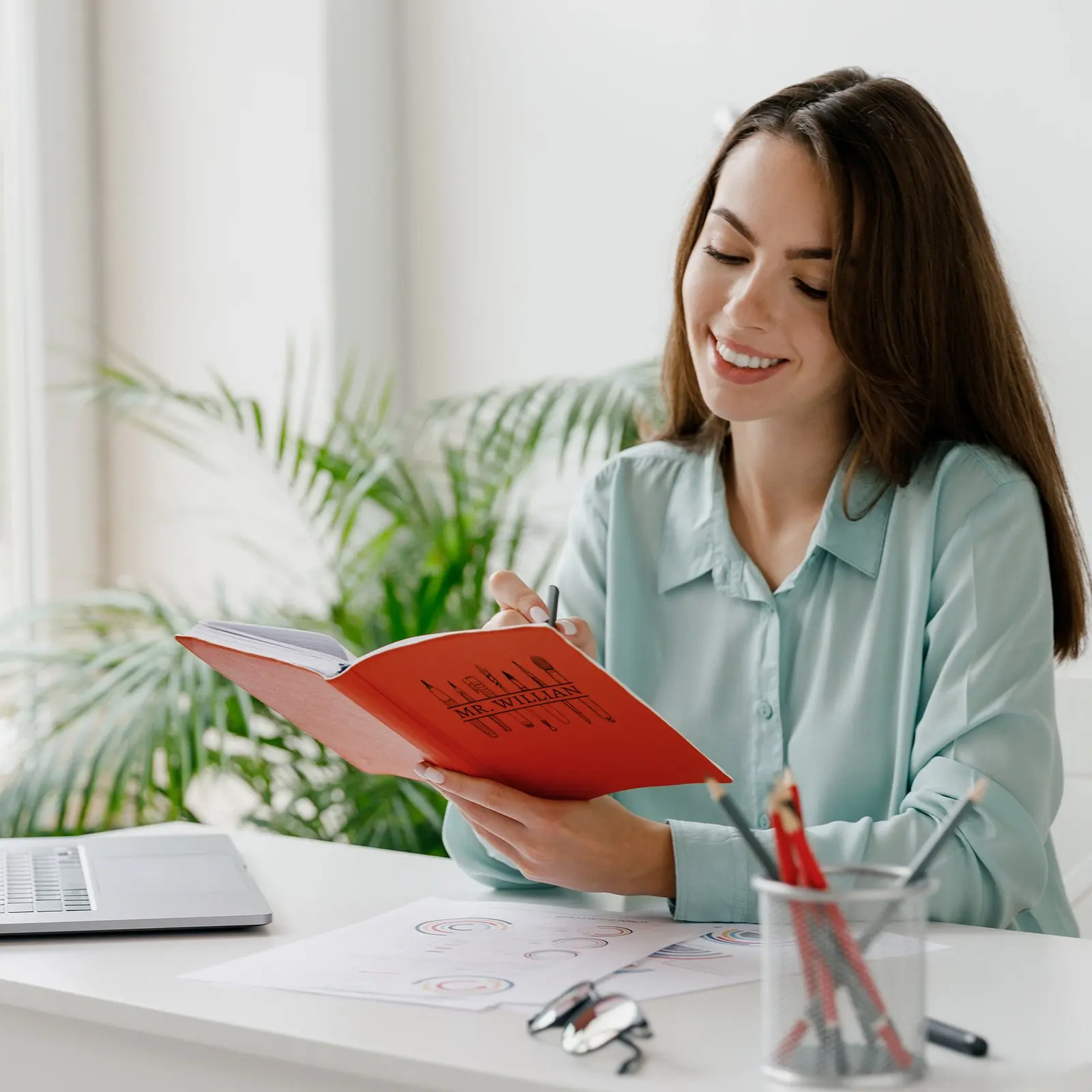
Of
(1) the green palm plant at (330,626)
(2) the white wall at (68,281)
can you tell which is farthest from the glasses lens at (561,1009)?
(2) the white wall at (68,281)

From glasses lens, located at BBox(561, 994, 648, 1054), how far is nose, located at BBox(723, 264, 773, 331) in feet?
2.37

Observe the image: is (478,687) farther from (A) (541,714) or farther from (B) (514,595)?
(B) (514,595)

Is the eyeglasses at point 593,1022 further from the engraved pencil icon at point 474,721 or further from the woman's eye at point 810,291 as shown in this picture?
the woman's eye at point 810,291

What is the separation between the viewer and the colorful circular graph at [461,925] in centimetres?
115

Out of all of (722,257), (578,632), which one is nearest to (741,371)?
(722,257)

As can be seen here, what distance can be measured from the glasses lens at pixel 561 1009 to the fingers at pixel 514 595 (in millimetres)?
464

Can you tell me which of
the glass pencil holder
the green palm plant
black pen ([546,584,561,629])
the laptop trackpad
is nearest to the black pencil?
the glass pencil holder

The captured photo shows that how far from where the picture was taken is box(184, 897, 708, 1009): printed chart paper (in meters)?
0.98

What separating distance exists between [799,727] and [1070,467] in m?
0.93

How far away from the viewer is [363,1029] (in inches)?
35.5

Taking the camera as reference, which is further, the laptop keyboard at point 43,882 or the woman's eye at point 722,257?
the woman's eye at point 722,257

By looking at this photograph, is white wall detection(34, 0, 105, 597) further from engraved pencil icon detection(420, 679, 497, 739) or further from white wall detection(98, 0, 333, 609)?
engraved pencil icon detection(420, 679, 497, 739)

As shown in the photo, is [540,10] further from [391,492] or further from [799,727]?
[799,727]

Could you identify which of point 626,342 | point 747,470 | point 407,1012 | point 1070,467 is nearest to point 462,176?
point 626,342
